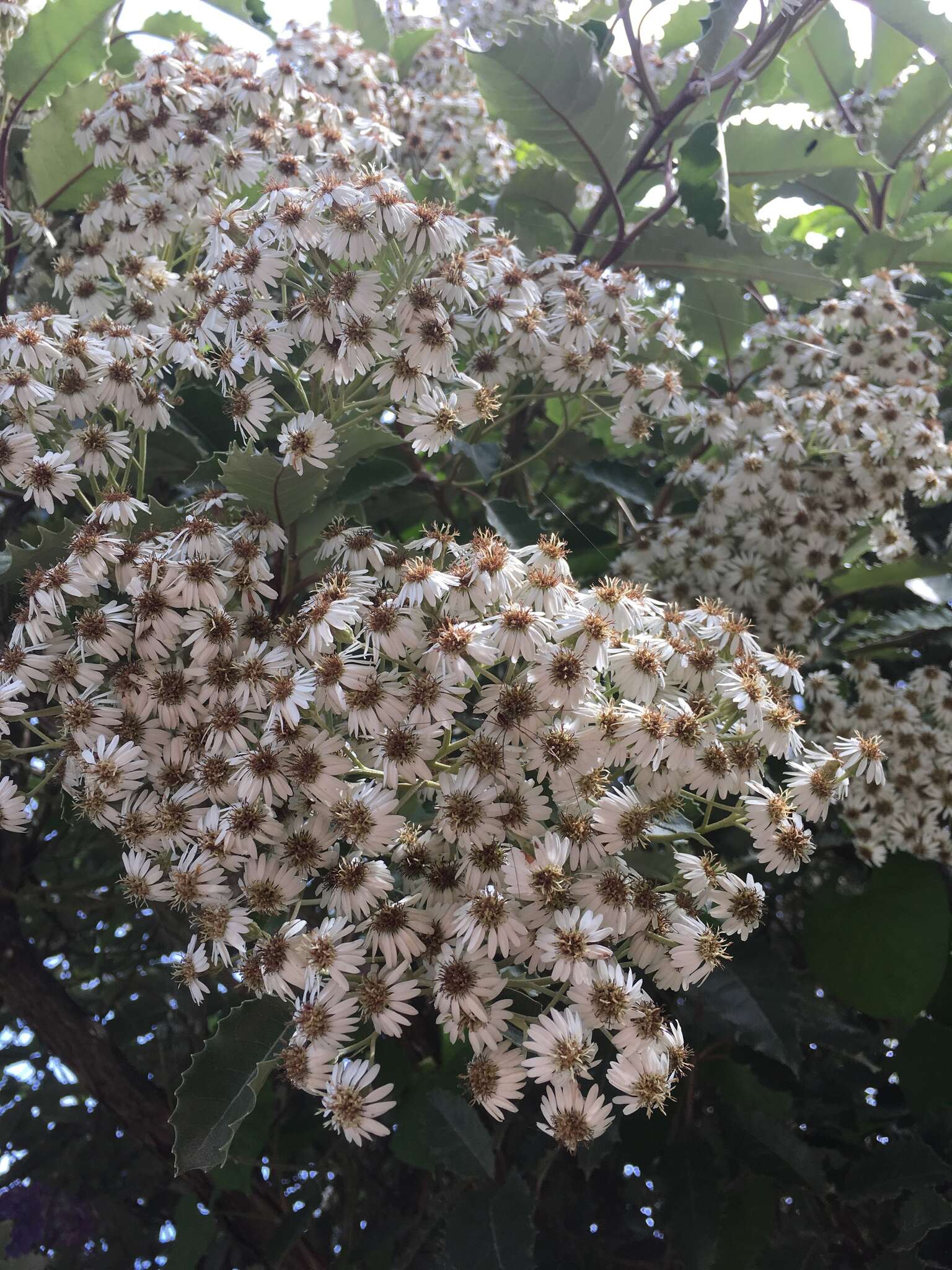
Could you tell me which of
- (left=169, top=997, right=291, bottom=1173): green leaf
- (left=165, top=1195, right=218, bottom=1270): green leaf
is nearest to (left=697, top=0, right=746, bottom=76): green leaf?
(left=169, top=997, right=291, bottom=1173): green leaf

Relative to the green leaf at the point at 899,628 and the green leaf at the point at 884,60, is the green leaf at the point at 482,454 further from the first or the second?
the green leaf at the point at 884,60

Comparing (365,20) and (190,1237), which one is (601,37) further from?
(190,1237)

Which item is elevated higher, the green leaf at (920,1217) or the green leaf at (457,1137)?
the green leaf at (457,1137)

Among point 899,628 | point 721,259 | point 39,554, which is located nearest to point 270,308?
point 39,554

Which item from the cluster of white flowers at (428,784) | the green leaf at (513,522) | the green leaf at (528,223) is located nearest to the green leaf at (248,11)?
the green leaf at (528,223)

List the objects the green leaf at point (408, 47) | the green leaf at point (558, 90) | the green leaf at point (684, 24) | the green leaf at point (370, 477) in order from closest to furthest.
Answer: the green leaf at point (370, 477)
the green leaf at point (558, 90)
the green leaf at point (684, 24)
the green leaf at point (408, 47)

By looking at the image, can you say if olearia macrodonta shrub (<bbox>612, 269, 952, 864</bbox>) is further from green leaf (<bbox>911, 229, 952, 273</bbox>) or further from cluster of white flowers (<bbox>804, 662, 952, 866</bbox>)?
green leaf (<bbox>911, 229, 952, 273</bbox>)
